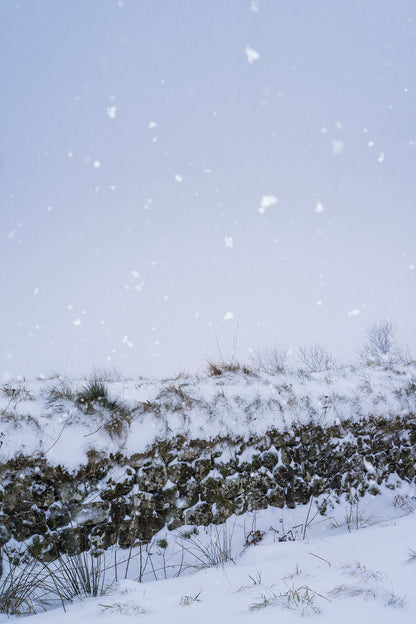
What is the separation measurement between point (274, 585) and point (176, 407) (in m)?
2.41

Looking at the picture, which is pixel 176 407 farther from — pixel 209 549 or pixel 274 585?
pixel 274 585

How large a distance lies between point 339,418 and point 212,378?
201 centimetres

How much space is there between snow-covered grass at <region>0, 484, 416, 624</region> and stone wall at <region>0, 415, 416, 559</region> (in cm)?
31

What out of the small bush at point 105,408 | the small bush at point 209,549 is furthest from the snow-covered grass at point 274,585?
the small bush at point 105,408

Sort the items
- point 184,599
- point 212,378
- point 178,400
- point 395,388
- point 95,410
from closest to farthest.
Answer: point 184,599 < point 95,410 < point 178,400 < point 212,378 < point 395,388

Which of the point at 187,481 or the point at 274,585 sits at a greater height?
the point at 187,481

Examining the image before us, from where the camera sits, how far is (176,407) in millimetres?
4457

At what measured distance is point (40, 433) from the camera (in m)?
3.70

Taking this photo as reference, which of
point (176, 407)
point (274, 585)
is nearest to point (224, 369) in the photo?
point (176, 407)

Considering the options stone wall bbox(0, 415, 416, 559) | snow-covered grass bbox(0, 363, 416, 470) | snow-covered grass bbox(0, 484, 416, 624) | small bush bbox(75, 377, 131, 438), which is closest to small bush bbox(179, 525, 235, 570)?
snow-covered grass bbox(0, 484, 416, 624)

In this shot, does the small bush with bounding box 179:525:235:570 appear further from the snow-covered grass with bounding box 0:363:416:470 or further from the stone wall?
the snow-covered grass with bounding box 0:363:416:470

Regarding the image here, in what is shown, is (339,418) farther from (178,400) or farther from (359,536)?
(178,400)

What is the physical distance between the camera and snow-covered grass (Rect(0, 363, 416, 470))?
3.76 meters

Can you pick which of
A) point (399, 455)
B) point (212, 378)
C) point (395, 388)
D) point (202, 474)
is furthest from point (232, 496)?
point (395, 388)
